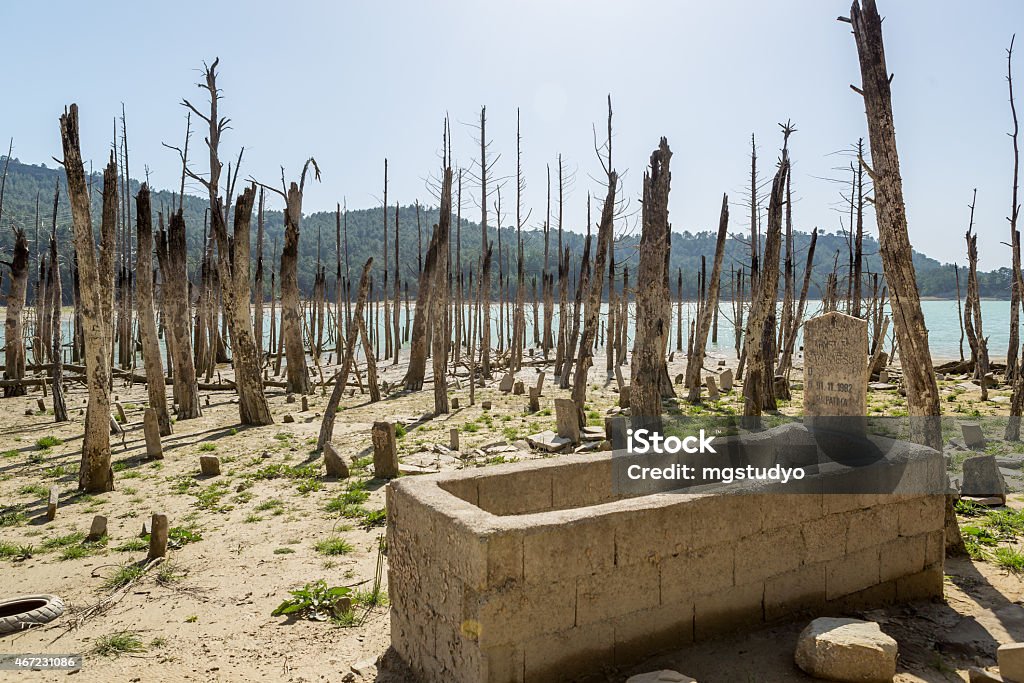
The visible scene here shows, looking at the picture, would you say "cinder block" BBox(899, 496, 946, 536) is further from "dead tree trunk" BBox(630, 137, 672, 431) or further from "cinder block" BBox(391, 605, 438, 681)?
"dead tree trunk" BBox(630, 137, 672, 431)

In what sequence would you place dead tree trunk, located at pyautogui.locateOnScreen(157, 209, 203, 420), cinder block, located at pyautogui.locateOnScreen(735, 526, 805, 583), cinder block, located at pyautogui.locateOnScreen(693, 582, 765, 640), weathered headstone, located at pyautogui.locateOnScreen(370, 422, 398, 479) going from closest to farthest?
cinder block, located at pyautogui.locateOnScreen(693, 582, 765, 640) < cinder block, located at pyautogui.locateOnScreen(735, 526, 805, 583) < weathered headstone, located at pyautogui.locateOnScreen(370, 422, 398, 479) < dead tree trunk, located at pyautogui.locateOnScreen(157, 209, 203, 420)

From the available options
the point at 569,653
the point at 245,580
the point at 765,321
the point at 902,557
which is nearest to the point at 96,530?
the point at 245,580

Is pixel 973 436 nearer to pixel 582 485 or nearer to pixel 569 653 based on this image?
pixel 582 485

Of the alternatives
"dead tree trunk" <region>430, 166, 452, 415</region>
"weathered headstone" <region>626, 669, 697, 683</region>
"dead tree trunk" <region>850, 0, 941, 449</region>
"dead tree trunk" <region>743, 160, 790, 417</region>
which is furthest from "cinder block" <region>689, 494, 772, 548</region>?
"dead tree trunk" <region>430, 166, 452, 415</region>

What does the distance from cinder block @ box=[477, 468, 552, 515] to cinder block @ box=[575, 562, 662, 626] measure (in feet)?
3.39

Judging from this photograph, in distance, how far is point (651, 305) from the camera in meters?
9.12

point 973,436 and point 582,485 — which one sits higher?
point 582,485

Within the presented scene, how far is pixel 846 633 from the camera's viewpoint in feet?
11.3

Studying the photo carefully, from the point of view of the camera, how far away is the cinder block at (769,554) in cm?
389

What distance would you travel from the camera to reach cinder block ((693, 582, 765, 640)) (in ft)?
12.4

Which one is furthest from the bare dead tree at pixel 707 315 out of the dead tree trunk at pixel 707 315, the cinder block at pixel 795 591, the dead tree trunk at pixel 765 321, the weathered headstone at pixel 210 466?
the cinder block at pixel 795 591

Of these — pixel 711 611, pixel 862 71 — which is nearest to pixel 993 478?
pixel 862 71

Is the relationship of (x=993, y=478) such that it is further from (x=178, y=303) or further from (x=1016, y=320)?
(x=178, y=303)

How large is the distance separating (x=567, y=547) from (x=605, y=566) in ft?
Result: 0.90
